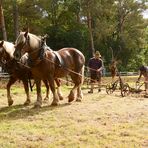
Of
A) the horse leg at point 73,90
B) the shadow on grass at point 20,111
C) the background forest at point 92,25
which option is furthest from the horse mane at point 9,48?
the background forest at point 92,25

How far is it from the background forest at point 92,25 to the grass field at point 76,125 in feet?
103

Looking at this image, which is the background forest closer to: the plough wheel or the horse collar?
the plough wheel

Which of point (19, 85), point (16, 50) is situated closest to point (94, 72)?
point (19, 85)

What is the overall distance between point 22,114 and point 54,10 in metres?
42.3

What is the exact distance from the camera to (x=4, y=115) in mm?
10695

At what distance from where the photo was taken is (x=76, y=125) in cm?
914

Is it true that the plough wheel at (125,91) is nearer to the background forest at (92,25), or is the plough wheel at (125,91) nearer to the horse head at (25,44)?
the horse head at (25,44)

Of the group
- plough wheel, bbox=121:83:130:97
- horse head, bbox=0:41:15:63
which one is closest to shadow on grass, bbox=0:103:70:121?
horse head, bbox=0:41:15:63

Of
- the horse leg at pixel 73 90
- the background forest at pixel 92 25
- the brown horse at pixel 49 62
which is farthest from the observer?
the background forest at pixel 92 25

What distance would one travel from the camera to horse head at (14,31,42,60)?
10.9 metres

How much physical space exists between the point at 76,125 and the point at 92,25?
42.3 metres

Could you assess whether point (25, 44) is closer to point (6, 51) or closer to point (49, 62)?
point (6, 51)

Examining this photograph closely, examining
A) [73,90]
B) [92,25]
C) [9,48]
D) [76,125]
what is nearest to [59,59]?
[73,90]

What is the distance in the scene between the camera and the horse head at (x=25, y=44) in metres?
10.9
